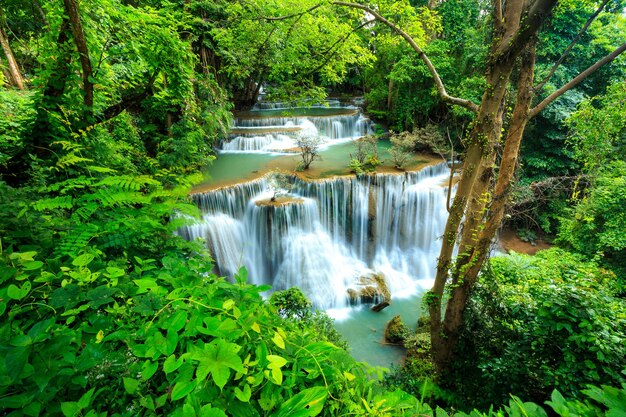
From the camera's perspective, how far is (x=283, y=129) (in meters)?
15.4

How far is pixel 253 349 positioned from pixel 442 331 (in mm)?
4711

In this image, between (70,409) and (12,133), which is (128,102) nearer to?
(12,133)

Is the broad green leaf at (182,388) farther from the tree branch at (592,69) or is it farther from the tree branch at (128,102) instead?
the tree branch at (592,69)

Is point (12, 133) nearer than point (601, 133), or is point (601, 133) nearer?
point (12, 133)

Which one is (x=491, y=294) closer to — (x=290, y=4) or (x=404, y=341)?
(x=404, y=341)

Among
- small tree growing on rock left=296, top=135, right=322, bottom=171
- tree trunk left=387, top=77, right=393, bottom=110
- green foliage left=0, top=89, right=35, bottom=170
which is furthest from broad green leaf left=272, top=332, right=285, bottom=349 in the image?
tree trunk left=387, top=77, right=393, bottom=110

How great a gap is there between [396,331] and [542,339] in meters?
4.30

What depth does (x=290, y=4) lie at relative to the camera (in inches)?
189

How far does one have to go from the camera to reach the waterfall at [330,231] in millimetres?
8789

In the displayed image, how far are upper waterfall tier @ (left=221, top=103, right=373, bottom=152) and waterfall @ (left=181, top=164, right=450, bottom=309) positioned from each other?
4.86 metres

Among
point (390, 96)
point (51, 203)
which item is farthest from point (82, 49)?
point (390, 96)

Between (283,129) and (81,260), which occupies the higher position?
(283,129)

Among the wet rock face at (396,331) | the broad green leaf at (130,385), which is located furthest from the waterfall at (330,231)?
the broad green leaf at (130,385)

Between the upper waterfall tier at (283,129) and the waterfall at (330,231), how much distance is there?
486 centimetres
